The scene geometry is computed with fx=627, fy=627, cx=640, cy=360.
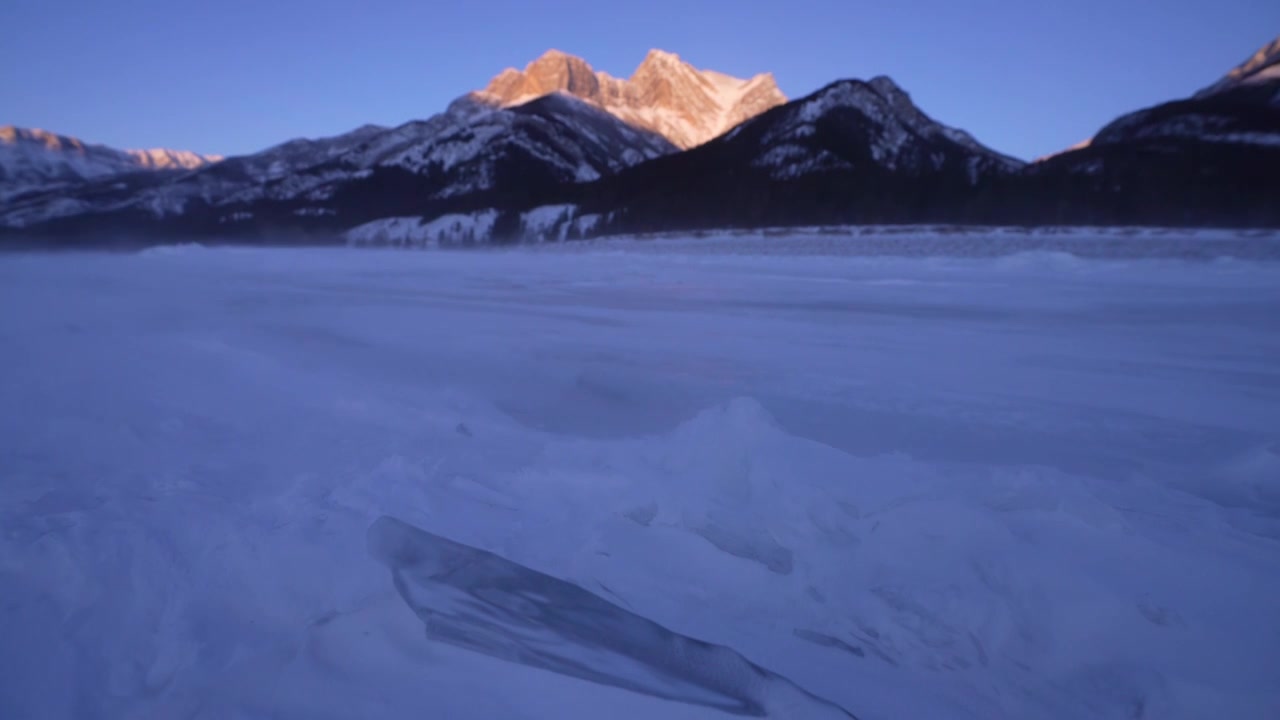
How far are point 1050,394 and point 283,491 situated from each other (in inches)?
159

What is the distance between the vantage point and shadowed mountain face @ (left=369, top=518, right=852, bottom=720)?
1450mm

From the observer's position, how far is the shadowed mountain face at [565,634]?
1450mm

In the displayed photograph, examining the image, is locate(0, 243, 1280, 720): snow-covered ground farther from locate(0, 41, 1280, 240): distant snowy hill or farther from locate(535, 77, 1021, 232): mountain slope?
locate(535, 77, 1021, 232): mountain slope

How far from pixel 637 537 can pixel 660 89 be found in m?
191

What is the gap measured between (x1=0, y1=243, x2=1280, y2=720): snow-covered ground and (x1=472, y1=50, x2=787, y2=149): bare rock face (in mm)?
162224

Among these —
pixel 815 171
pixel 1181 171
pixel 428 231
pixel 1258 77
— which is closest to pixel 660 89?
pixel 428 231

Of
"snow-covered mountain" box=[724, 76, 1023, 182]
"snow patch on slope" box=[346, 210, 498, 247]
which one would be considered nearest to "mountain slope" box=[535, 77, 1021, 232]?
"snow-covered mountain" box=[724, 76, 1023, 182]

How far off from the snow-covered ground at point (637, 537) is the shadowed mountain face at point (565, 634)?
0.01 metres

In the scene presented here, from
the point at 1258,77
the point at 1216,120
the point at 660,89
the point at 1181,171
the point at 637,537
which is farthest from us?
the point at 660,89

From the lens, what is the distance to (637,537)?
6.82ft

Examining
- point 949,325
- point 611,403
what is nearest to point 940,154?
point 949,325

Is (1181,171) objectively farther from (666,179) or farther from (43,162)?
(43,162)

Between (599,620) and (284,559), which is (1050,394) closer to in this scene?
(599,620)

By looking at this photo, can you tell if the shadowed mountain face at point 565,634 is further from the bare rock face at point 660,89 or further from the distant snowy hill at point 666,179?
the bare rock face at point 660,89
